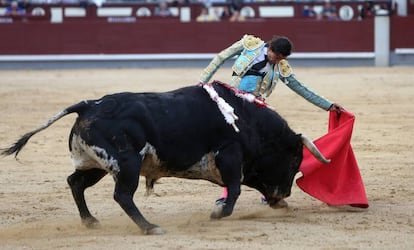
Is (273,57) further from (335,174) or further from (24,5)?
(24,5)

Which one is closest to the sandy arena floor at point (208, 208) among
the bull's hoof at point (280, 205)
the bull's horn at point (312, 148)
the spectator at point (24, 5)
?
the bull's hoof at point (280, 205)

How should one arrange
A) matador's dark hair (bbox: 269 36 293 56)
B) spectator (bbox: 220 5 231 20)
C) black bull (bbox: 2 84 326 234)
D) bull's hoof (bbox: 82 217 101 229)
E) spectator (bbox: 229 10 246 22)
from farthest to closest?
spectator (bbox: 220 5 231 20), spectator (bbox: 229 10 246 22), matador's dark hair (bbox: 269 36 293 56), bull's hoof (bbox: 82 217 101 229), black bull (bbox: 2 84 326 234)

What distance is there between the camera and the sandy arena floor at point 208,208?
446 centimetres

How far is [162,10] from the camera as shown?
17938 millimetres

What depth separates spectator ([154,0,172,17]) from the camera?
58.5 ft

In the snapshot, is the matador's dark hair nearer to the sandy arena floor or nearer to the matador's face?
the matador's face

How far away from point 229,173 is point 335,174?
882mm

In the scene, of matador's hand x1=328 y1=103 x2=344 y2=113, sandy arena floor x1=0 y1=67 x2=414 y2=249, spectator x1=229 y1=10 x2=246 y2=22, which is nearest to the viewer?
sandy arena floor x1=0 y1=67 x2=414 y2=249

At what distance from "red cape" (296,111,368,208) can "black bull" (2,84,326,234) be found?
0.22 meters

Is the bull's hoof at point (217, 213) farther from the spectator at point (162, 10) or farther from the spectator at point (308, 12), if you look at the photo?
Answer: the spectator at point (162, 10)

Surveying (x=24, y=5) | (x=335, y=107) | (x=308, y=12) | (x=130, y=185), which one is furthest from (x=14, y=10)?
(x=130, y=185)

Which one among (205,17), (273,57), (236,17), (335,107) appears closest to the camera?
(273,57)

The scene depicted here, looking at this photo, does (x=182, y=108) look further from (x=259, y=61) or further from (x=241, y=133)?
(x=259, y=61)

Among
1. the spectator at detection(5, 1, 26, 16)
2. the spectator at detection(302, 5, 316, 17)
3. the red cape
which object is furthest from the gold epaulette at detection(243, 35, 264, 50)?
the spectator at detection(5, 1, 26, 16)
